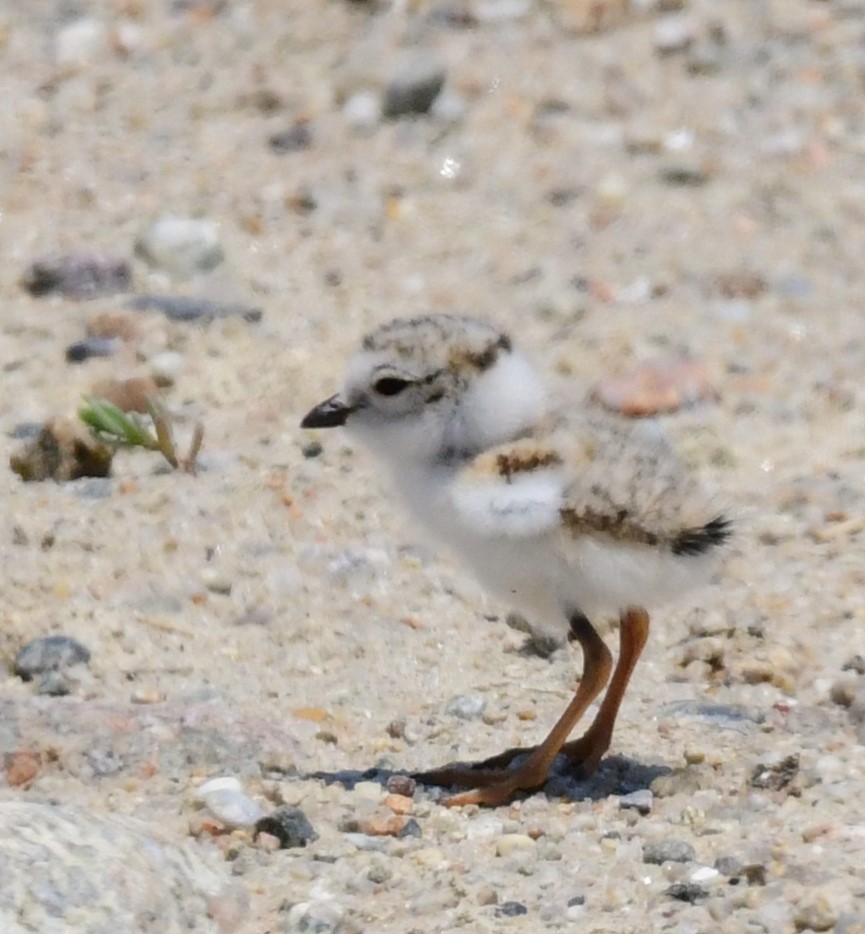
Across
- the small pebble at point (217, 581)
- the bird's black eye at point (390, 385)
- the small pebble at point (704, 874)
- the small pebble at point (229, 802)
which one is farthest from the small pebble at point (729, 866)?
the small pebble at point (217, 581)

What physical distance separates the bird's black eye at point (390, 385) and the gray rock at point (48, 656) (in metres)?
0.90

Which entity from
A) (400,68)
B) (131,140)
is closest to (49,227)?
(131,140)

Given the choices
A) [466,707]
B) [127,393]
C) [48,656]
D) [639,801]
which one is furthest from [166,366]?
[639,801]

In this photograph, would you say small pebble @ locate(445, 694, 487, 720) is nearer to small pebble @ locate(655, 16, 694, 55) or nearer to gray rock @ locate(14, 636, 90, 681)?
gray rock @ locate(14, 636, 90, 681)

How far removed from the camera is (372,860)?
337 centimetres

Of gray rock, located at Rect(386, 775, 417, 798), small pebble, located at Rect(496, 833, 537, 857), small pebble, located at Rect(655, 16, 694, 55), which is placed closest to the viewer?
small pebble, located at Rect(496, 833, 537, 857)

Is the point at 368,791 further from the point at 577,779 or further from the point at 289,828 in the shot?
the point at 577,779

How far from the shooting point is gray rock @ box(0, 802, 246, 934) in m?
2.97

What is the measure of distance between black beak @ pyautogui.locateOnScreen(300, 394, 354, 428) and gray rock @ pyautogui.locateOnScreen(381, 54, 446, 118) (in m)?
3.36

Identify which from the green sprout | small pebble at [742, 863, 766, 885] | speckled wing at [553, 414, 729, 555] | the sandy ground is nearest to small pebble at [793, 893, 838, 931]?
the sandy ground

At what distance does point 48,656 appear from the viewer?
4.12m

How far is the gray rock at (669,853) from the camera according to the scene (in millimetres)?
3316

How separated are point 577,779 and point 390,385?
890 millimetres

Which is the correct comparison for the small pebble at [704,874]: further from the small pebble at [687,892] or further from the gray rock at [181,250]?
the gray rock at [181,250]
